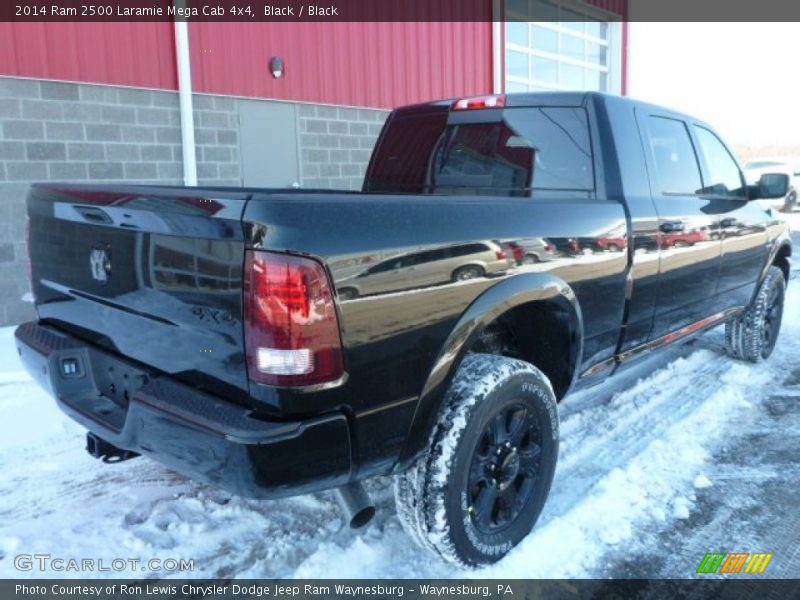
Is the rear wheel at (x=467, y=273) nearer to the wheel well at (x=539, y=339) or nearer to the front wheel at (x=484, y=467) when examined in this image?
the front wheel at (x=484, y=467)

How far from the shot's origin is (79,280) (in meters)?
2.52

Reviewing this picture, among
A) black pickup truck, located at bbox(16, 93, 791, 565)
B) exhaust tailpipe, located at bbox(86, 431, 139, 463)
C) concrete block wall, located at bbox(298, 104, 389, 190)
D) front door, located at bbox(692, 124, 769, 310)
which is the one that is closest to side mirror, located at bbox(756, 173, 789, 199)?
front door, located at bbox(692, 124, 769, 310)

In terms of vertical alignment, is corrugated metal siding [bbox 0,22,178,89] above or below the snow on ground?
above

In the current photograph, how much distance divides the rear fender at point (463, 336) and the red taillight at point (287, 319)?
1.56 ft

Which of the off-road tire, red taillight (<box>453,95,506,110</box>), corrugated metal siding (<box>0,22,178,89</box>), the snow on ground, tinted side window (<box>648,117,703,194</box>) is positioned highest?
corrugated metal siding (<box>0,22,178,89</box>)

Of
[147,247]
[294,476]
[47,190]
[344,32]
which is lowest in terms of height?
[294,476]

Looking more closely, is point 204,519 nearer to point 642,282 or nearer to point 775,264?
point 642,282

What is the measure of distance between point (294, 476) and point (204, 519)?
1.14 m

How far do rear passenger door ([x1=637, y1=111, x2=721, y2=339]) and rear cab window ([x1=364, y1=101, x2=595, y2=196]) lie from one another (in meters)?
0.49

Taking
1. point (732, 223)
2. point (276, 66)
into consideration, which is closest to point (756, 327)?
point (732, 223)

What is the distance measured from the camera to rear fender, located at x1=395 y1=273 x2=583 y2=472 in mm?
2215

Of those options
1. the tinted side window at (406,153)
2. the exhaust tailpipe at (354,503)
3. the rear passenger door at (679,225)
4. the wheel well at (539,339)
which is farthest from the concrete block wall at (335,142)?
the exhaust tailpipe at (354,503)

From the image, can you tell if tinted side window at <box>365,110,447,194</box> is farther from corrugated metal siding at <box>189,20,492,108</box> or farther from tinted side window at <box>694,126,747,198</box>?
corrugated metal siding at <box>189,20,492,108</box>

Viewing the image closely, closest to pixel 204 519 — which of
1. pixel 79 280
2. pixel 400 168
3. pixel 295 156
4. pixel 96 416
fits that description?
pixel 96 416
